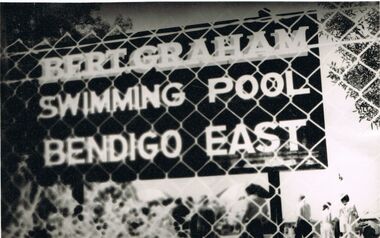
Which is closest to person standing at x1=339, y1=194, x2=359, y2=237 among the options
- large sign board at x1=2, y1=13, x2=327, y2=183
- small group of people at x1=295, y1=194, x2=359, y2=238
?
small group of people at x1=295, y1=194, x2=359, y2=238

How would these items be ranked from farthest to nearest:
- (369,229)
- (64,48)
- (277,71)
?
(64,48)
(277,71)
(369,229)

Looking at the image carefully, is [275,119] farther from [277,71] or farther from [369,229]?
[369,229]

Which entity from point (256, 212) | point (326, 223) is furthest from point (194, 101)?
point (326, 223)

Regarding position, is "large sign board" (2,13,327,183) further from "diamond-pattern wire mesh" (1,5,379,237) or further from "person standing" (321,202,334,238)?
"person standing" (321,202,334,238)

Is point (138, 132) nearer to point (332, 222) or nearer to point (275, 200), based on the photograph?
point (275, 200)

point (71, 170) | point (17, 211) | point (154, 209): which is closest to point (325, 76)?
point (154, 209)

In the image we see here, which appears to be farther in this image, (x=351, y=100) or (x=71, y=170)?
(x=71, y=170)
